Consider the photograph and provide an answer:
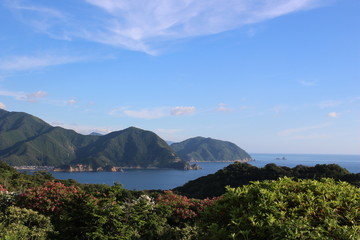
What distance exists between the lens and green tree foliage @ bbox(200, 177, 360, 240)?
15.3 ft

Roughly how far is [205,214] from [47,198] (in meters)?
7.64

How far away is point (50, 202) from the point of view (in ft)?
36.9

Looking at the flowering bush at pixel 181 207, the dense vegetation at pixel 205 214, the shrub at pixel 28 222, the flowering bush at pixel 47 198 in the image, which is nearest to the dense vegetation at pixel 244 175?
the flowering bush at pixel 181 207

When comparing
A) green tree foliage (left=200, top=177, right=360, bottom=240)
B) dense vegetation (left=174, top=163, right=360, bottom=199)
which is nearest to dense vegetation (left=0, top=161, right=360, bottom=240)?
green tree foliage (left=200, top=177, right=360, bottom=240)

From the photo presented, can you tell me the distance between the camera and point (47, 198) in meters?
11.5

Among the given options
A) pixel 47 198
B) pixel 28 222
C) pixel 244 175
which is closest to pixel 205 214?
pixel 28 222

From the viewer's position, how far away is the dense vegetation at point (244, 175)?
4138 cm

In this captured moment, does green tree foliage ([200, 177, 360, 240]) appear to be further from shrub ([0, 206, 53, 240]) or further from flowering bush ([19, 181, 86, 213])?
flowering bush ([19, 181, 86, 213])

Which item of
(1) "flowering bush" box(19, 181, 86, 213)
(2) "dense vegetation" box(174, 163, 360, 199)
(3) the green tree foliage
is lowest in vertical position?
(2) "dense vegetation" box(174, 163, 360, 199)

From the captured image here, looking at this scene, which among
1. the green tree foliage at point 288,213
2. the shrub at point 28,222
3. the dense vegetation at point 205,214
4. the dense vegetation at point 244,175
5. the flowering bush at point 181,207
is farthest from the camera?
the dense vegetation at point 244,175

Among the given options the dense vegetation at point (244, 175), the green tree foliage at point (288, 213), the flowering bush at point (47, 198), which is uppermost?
the green tree foliage at point (288, 213)

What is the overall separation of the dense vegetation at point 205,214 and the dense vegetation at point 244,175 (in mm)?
30464

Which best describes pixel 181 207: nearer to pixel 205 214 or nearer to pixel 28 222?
pixel 28 222

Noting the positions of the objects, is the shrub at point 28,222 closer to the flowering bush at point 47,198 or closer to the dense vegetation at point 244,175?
the flowering bush at point 47,198
